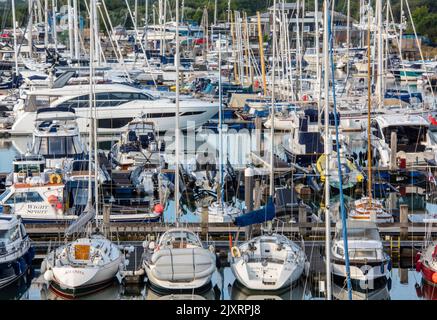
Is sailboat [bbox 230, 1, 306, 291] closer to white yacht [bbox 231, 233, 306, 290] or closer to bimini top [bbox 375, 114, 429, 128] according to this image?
white yacht [bbox 231, 233, 306, 290]

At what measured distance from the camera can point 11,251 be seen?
18.3 meters

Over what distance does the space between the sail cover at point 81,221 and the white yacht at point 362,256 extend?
5073 mm

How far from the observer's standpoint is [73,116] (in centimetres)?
3027

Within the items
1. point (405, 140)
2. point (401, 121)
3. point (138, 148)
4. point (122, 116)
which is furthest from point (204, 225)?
point (122, 116)

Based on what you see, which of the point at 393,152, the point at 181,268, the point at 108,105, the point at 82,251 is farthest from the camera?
the point at 108,105

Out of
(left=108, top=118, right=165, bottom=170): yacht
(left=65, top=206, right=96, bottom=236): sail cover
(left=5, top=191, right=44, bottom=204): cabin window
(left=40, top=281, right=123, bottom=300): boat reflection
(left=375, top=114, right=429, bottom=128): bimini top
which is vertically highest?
(left=375, top=114, right=429, bottom=128): bimini top

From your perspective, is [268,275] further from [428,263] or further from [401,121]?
[401,121]

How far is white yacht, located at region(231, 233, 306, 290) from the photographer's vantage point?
17547 mm

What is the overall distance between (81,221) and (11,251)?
1587mm

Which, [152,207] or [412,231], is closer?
[412,231]

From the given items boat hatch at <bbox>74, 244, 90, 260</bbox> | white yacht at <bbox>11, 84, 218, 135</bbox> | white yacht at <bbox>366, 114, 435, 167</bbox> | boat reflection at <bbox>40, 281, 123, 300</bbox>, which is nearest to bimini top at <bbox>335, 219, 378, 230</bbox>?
boat reflection at <bbox>40, 281, 123, 300</bbox>
